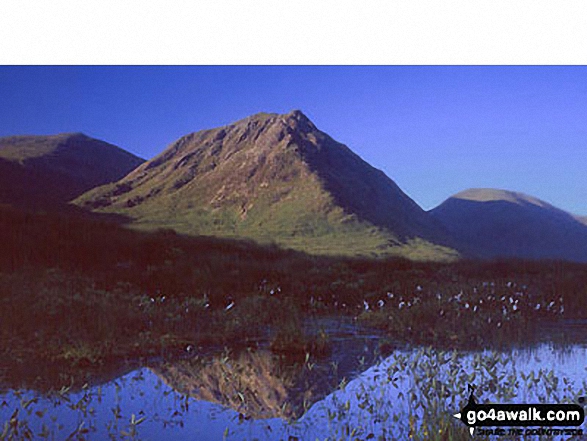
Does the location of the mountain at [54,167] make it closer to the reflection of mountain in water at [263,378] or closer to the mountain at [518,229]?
the reflection of mountain in water at [263,378]

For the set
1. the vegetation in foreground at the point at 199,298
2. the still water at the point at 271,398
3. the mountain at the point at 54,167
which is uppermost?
the mountain at the point at 54,167

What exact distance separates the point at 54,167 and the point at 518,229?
195ft

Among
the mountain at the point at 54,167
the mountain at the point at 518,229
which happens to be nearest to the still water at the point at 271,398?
the mountain at the point at 54,167

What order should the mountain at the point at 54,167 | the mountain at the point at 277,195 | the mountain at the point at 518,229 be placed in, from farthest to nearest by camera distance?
1. the mountain at the point at 277,195
2. the mountain at the point at 518,229
3. the mountain at the point at 54,167

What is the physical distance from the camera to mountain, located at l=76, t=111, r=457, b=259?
74.2 m

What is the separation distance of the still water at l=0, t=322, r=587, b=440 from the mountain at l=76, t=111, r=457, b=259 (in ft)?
157

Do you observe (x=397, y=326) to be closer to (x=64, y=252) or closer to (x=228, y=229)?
(x=64, y=252)

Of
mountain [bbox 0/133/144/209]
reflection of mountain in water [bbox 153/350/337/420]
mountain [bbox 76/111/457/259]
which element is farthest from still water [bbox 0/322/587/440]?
mountain [bbox 76/111/457/259]

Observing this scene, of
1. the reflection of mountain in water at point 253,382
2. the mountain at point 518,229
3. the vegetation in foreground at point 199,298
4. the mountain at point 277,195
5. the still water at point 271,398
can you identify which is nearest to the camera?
the still water at point 271,398

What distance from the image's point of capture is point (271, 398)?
327 inches

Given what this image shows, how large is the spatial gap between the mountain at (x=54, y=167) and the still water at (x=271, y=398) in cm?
3116

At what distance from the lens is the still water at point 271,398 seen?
691 centimetres

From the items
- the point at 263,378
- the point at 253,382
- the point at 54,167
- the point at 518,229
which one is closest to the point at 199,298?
the point at 263,378

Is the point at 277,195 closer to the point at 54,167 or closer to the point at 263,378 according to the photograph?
the point at 54,167
